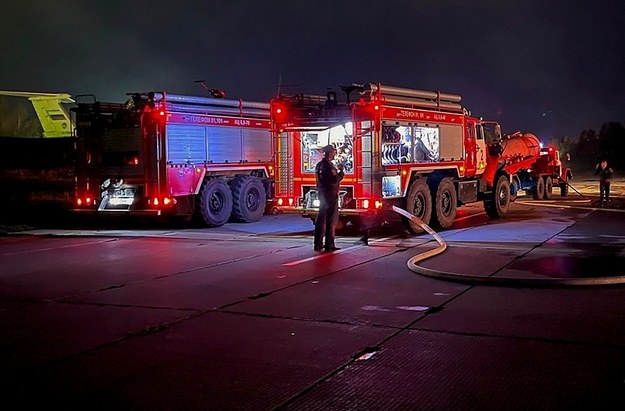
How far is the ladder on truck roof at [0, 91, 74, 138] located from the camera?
25.4 meters

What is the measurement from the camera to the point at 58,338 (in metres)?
6.83

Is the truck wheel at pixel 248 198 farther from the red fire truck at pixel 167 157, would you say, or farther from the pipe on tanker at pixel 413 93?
the pipe on tanker at pixel 413 93

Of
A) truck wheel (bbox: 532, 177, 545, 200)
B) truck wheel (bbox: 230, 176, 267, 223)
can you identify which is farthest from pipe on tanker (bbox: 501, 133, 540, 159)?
truck wheel (bbox: 230, 176, 267, 223)

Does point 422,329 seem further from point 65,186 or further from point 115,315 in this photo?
point 65,186

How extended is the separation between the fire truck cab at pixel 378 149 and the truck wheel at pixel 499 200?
5.25 ft

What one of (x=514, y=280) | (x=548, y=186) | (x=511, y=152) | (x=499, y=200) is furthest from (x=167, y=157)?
(x=548, y=186)

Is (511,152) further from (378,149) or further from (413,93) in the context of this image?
(378,149)

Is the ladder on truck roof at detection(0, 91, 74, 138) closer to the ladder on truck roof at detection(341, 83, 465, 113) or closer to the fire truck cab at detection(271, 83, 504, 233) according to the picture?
the fire truck cab at detection(271, 83, 504, 233)

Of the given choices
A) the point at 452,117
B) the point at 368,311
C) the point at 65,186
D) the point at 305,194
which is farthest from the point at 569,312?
the point at 65,186

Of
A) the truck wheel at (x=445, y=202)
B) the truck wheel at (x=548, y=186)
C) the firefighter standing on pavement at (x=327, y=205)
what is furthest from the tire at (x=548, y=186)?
the firefighter standing on pavement at (x=327, y=205)

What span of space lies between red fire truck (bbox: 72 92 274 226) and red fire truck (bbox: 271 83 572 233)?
2880 millimetres

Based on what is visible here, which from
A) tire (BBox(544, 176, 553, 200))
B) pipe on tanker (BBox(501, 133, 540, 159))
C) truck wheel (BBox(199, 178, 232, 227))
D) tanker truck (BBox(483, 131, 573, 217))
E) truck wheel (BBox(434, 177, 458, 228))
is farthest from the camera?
tire (BBox(544, 176, 553, 200))

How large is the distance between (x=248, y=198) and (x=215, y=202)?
131 cm

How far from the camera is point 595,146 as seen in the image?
6619 cm
